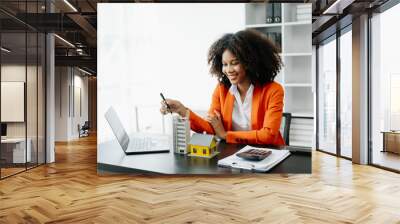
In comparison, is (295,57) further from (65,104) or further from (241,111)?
(65,104)

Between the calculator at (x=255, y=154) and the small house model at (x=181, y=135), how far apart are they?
68cm

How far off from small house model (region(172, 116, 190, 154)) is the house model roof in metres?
0.07

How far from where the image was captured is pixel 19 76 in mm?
5238

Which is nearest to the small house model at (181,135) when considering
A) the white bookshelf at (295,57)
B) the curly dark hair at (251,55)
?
the curly dark hair at (251,55)

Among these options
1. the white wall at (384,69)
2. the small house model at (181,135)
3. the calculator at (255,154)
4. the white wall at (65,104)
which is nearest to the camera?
the calculator at (255,154)

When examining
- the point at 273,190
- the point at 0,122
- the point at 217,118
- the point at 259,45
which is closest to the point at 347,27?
the point at 259,45

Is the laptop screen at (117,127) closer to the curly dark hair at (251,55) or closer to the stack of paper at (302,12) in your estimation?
the curly dark hair at (251,55)

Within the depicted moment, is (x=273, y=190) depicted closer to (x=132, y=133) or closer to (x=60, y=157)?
(x=132, y=133)

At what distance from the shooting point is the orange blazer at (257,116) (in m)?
4.66

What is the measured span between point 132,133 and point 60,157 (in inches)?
128

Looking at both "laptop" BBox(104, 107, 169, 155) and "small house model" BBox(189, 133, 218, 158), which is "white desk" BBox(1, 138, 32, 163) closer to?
"laptop" BBox(104, 107, 169, 155)

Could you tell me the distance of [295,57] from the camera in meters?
4.76

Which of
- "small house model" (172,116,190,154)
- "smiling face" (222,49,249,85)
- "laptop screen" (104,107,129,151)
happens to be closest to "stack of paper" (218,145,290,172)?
"small house model" (172,116,190,154)

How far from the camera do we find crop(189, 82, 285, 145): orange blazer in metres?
4.66
